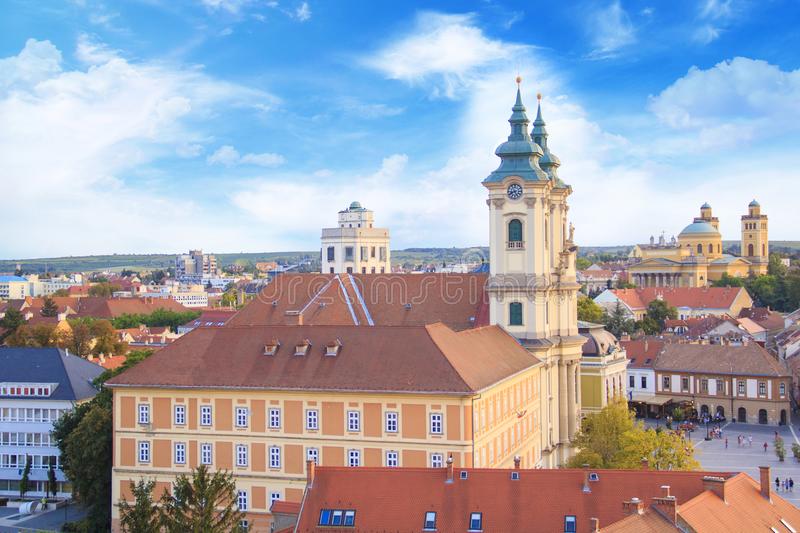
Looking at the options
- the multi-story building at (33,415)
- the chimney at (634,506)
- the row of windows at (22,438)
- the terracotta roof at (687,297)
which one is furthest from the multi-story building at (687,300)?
the chimney at (634,506)

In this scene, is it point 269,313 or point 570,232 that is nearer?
point 269,313

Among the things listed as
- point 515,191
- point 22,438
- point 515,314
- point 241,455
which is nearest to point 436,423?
point 241,455

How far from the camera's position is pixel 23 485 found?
68.2 meters

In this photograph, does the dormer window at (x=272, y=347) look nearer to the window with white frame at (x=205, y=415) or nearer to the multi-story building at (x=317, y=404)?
the multi-story building at (x=317, y=404)

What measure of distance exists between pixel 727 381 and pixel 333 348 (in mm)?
52062

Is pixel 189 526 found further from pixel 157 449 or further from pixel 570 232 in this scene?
pixel 570 232

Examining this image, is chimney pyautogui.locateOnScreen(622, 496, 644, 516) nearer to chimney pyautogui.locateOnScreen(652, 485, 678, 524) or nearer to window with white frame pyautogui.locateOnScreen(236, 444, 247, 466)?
chimney pyautogui.locateOnScreen(652, 485, 678, 524)

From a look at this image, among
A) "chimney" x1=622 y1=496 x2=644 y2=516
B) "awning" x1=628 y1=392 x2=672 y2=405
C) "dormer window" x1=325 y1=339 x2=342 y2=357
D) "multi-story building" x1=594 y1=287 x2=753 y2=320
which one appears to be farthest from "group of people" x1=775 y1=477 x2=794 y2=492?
"multi-story building" x1=594 y1=287 x2=753 y2=320

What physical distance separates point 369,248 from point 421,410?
79.8 metres

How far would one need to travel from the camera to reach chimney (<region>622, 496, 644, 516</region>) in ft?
116

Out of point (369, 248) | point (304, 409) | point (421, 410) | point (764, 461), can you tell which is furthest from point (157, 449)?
point (369, 248)

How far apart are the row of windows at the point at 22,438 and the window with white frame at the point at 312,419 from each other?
25578 mm

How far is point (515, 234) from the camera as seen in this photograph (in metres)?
69.5

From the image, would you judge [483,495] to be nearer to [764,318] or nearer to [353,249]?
A: [353,249]
